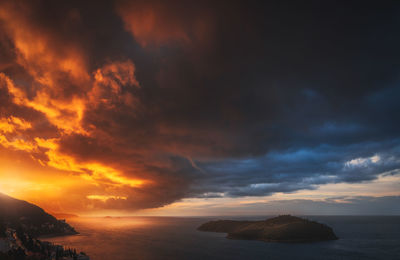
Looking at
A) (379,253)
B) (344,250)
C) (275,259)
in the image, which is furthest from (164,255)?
(379,253)

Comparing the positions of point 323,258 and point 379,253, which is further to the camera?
point 379,253

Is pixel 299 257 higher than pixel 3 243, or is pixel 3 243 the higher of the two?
pixel 3 243

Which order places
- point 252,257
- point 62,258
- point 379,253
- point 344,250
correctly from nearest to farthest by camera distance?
point 62,258
point 252,257
point 379,253
point 344,250

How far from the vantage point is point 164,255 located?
163875 millimetres

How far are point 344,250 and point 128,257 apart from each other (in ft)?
565

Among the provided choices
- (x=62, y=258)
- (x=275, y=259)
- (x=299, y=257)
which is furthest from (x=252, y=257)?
(x=62, y=258)

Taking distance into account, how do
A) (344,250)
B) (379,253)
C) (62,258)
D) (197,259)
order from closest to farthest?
1. (62,258)
2. (197,259)
3. (379,253)
4. (344,250)

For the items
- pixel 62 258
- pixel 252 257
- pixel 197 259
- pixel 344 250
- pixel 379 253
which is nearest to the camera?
pixel 62 258

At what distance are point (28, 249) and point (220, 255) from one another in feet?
432

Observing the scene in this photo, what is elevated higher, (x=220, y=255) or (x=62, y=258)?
(x=62, y=258)

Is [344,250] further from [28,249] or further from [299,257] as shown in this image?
[28,249]

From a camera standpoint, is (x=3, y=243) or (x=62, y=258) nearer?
(x=62, y=258)

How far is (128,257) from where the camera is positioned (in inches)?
6171

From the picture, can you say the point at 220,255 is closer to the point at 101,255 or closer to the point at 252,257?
the point at 252,257
